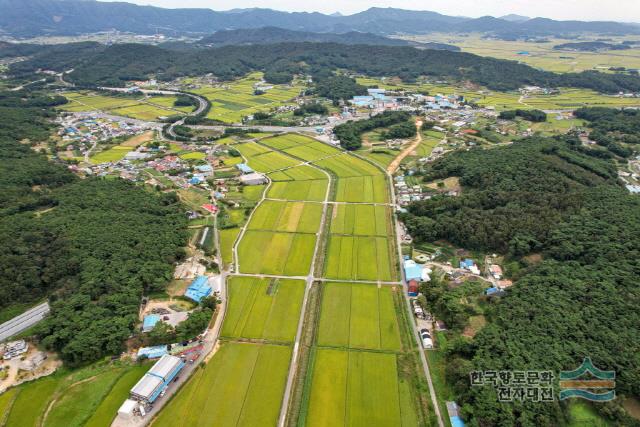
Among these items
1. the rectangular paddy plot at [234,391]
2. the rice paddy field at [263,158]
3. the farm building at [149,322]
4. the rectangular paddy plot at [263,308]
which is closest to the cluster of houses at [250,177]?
the rice paddy field at [263,158]

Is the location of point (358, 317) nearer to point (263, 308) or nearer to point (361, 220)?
point (263, 308)

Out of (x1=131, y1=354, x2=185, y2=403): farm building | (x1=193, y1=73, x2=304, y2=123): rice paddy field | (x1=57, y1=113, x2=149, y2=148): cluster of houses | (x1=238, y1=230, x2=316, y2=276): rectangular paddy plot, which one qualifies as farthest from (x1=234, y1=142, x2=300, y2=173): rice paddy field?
(x1=131, y1=354, x2=185, y2=403): farm building

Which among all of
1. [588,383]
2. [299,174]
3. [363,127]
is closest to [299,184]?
[299,174]

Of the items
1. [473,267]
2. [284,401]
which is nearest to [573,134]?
[473,267]

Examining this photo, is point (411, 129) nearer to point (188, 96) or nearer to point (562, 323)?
point (562, 323)

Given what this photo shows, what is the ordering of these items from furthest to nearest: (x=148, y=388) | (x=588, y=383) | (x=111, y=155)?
→ (x=111, y=155)
(x=148, y=388)
(x=588, y=383)

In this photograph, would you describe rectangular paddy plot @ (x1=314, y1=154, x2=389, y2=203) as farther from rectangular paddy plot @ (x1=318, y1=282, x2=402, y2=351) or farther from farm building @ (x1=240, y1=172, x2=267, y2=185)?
rectangular paddy plot @ (x1=318, y1=282, x2=402, y2=351)
